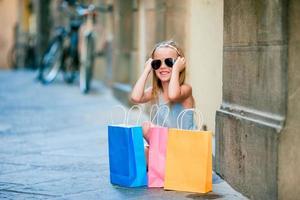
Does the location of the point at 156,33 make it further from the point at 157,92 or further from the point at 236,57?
the point at 236,57

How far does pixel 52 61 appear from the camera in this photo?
14.0m

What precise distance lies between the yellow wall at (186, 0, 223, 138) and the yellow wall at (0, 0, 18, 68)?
64.3ft

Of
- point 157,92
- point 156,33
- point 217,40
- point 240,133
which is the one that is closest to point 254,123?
point 240,133

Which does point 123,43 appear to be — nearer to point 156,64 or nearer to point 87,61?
point 87,61

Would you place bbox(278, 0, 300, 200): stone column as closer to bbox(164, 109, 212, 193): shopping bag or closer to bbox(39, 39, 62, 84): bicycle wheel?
bbox(164, 109, 212, 193): shopping bag

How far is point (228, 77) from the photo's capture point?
15.1 feet

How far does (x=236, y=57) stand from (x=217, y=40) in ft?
4.96

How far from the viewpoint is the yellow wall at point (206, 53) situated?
5.85m

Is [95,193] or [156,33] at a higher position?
[156,33]

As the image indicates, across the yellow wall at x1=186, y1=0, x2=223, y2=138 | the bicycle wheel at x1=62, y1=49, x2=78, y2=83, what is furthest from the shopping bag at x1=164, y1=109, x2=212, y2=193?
the bicycle wheel at x1=62, y1=49, x2=78, y2=83

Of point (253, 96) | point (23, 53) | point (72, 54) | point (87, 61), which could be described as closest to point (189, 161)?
point (253, 96)

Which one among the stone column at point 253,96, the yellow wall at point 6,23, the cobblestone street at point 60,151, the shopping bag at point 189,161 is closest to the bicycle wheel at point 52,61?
the cobblestone street at point 60,151

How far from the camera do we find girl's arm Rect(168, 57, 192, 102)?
4.61m

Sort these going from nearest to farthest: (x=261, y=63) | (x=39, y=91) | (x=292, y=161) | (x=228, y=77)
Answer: (x=292, y=161)
(x=261, y=63)
(x=228, y=77)
(x=39, y=91)
